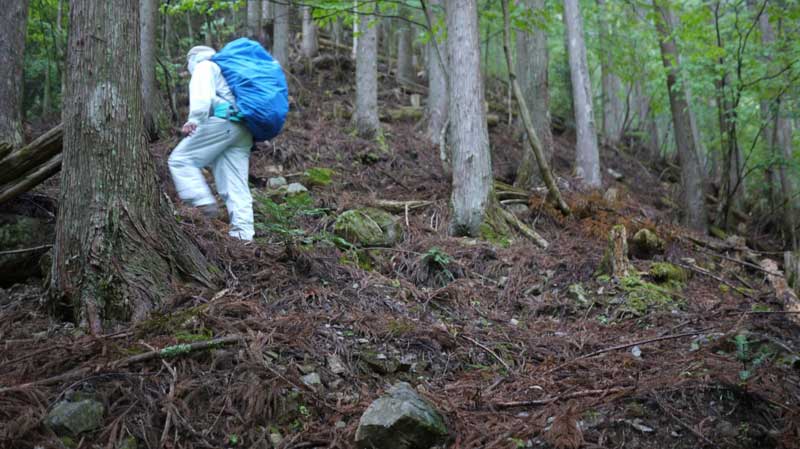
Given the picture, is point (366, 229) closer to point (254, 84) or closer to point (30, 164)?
point (254, 84)

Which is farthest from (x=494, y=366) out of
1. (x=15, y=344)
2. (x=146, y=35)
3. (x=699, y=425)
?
(x=146, y=35)

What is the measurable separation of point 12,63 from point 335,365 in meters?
5.59

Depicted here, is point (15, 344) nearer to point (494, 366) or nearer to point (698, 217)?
point (494, 366)

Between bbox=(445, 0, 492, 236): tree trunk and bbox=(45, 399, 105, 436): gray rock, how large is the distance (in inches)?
196

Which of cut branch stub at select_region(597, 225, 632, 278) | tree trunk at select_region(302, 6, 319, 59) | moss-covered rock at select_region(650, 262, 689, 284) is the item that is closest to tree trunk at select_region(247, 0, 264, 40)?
tree trunk at select_region(302, 6, 319, 59)

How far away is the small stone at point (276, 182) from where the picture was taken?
8.08 metres

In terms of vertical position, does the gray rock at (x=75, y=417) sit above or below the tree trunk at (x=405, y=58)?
below

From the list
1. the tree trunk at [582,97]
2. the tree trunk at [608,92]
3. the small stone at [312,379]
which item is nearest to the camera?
the small stone at [312,379]

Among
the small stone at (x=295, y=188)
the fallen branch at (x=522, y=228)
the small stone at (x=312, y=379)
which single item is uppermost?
the small stone at (x=295, y=188)

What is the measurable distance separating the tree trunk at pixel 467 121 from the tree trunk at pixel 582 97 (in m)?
5.55

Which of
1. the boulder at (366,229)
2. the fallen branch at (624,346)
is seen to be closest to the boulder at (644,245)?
the boulder at (366,229)

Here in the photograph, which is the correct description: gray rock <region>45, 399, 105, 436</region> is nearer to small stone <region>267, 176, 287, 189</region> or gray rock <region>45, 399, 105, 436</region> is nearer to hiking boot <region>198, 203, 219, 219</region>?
hiking boot <region>198, 203, 219, 219</region>

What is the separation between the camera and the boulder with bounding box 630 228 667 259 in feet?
23.0

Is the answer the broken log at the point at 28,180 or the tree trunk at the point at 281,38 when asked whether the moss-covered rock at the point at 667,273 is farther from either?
the tree trunk at the point at 281,38
